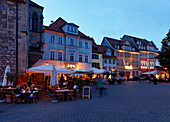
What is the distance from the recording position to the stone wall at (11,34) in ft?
44.3

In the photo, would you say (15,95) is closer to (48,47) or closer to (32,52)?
(32,52)

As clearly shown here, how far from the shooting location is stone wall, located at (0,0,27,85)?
44.3 ft

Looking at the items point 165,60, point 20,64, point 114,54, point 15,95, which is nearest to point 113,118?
point 15,95

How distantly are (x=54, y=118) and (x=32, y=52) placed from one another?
11.2 meters

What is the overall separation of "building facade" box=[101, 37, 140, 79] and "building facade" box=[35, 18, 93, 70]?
540 inches

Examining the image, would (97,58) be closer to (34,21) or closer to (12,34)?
(34,21)

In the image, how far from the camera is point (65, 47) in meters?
33.7

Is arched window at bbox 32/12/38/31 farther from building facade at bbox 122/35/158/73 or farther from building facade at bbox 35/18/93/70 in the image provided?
building facade at bbox 122/35/158/73

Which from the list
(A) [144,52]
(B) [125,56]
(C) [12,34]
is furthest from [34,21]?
(A) [144,52]

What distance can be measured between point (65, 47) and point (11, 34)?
65.5 feet

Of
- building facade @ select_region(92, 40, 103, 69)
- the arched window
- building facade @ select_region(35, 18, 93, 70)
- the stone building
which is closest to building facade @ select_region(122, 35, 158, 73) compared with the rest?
building facade @ select_region(92, 40, 103, 69)

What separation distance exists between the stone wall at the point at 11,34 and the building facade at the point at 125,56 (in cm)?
3584

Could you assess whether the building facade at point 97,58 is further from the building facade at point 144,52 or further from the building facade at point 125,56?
the building facade at point 144,52

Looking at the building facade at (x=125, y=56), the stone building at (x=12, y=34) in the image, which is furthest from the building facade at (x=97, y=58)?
the stone building at (x=12, y=34)
